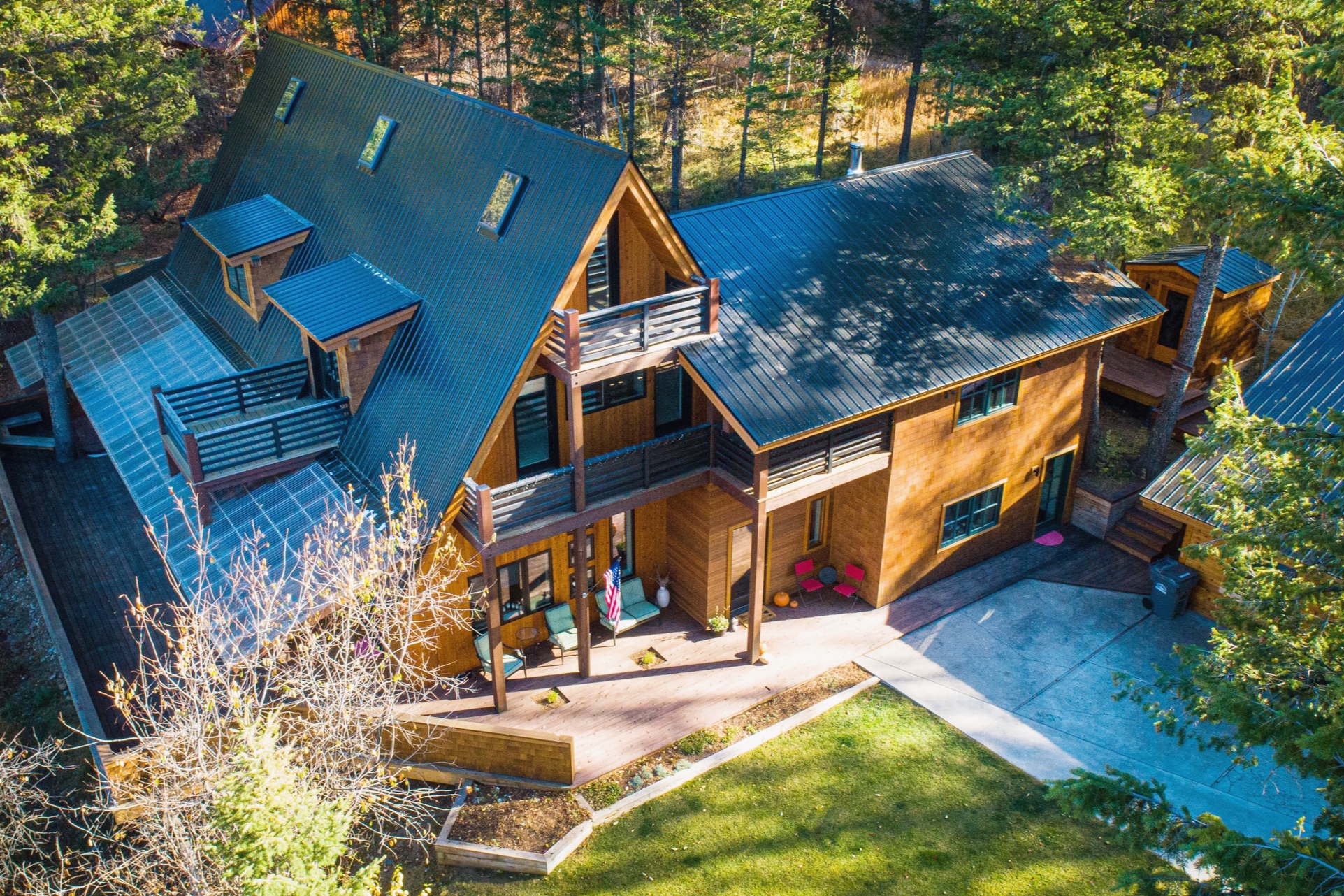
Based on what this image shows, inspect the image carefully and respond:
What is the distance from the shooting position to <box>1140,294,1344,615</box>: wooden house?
782 inches

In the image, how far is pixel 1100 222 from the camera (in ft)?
66.1

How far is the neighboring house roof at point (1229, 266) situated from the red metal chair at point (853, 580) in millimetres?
13064

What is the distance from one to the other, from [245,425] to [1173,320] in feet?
77.7

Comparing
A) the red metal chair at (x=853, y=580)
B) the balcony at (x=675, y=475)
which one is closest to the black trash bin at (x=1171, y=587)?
the red metal chair at (x=853, y=580)

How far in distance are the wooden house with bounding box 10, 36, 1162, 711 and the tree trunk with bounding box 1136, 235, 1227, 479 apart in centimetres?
158

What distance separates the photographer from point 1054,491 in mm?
23703

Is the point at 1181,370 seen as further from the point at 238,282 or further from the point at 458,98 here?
the point at 238,282

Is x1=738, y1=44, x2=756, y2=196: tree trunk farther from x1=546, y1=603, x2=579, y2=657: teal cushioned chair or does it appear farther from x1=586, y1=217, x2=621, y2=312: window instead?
x1=546, y1=603, x2=579, y2=657: teal cushioned chair

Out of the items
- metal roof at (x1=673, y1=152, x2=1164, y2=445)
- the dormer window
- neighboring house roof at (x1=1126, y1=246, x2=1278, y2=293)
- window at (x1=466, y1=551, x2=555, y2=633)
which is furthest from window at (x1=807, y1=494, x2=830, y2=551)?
neighboring house roof at (x1=1126, y1=246, x2=1278, y2=293)

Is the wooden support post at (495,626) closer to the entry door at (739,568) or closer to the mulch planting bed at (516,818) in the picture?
the mulch planting bed at (516,818)

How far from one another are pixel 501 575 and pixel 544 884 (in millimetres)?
5810

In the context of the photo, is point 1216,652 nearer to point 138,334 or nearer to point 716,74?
point 138,334

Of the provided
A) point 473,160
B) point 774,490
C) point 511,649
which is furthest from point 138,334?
point 774,490

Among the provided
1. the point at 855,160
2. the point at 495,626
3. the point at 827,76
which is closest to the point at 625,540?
the point at 495,626
